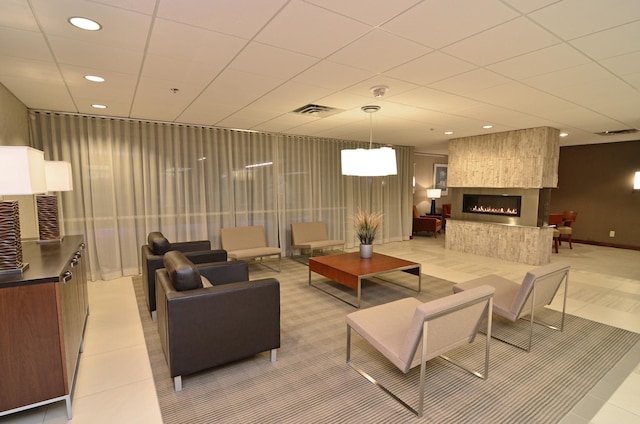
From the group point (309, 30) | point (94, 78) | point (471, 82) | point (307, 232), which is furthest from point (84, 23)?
point (307, 232)

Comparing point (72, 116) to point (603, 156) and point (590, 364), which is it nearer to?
point (590, 364)

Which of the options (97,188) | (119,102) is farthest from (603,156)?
(97,188)

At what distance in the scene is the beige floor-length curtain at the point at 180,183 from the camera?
465 centimetres

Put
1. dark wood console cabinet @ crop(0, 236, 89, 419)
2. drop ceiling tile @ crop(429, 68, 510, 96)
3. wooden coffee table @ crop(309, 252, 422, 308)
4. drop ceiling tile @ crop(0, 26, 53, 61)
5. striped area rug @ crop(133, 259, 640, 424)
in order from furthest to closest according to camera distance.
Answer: wooden coffee table @ crop(309, 252, 422, 308) < drop ceiling tile @ crop(429, 68, 510, 96) < drop ceiling tile @ crop(0, 26, 53, 61) < striped area rug @ crop(133, 259, 640, 424) < dark wood console cabinet @ crop(0, 236, 89, 419)

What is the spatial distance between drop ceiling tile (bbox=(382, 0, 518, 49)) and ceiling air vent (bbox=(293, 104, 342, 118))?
2058 millimetres

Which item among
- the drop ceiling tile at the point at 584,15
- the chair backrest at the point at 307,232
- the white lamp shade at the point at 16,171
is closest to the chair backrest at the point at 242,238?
the chair backrest at the point at 307,232

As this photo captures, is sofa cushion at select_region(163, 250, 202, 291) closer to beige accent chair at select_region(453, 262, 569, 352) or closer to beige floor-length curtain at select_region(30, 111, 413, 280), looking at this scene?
beige accent chair at select_region(453, 262, 569, 352)

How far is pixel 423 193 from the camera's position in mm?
10438

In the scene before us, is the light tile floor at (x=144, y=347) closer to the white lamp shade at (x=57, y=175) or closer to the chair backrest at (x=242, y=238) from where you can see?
the white lamp shade at (x=57, y=175)

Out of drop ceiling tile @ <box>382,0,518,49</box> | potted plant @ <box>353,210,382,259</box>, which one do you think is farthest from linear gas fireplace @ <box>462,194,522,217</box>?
drop ceiling tile @ <box>382,0,518,49</box>

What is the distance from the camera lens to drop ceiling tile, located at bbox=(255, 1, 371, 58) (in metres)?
1.92

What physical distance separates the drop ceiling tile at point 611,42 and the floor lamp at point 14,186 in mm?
3695

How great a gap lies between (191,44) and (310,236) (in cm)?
444

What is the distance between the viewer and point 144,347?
2859mm
